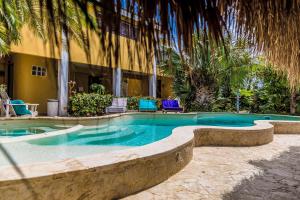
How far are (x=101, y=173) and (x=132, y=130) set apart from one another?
7.56 m

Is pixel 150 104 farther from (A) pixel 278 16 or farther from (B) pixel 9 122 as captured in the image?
(A) pixel 278 16

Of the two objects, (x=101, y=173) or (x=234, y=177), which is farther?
(x=234, y=177)

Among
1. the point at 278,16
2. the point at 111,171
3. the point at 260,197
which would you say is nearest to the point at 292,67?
the point at 278,16

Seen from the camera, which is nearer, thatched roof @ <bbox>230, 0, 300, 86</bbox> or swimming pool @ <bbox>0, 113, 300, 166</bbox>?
thatched roof @ <bbox>230, 0, 300, 86</bbox>

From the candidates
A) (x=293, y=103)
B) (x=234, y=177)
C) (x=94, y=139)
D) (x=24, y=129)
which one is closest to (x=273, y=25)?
(x=234, y=177)

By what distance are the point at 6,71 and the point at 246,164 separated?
14.6m

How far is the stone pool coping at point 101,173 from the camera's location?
249 centimetres

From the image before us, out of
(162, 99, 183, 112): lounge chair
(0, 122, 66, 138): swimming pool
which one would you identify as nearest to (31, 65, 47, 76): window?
(0, 122, 66, 138): swimming pool

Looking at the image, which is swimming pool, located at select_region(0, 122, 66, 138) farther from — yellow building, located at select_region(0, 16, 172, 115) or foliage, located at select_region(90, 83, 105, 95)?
foliage, located at select_region(90, 83, 105, 95)

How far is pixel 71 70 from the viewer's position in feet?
5.34

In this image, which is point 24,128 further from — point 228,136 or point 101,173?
point 101,173

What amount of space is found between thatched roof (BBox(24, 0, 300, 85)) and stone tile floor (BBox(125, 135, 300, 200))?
216cm

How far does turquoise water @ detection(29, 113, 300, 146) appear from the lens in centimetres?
770

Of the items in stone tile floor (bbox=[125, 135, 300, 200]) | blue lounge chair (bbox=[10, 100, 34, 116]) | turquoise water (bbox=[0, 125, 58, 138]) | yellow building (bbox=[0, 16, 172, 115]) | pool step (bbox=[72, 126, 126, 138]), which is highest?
yellow building (bbox=[0, 16, 172, 115])
